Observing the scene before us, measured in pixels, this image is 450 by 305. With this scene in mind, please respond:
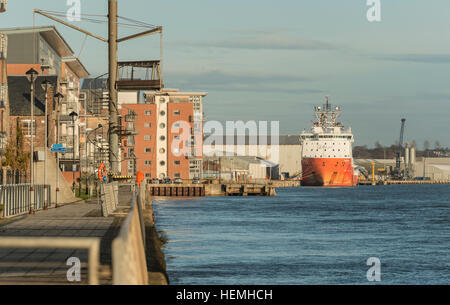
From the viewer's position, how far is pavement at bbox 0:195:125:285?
1352 centimetres

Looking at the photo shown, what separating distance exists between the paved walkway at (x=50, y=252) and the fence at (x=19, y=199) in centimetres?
100

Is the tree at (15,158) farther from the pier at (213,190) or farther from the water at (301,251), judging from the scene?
the pier at (213,190)

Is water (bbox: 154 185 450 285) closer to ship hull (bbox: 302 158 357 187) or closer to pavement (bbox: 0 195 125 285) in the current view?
pavement (bbox: 0 195 125 285)

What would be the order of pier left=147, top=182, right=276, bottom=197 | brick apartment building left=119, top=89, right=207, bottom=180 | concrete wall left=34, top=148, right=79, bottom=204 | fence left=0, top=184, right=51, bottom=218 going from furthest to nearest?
brick apartment building left=119, top=89, right=207, bottom=180 < pier left=147, top=182, right=276, bottom=197 < concrete wall left=34, top=148, right=79, bottom=204 < fence left=0, top=184, right=51, bottom=218

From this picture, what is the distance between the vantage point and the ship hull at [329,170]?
179m

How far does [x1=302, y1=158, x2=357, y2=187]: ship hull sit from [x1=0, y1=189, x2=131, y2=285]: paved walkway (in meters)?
150

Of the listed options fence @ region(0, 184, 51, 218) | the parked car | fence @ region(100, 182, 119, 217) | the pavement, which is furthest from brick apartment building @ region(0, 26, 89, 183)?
the pavement

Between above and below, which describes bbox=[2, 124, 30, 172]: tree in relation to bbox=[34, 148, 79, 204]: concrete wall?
above

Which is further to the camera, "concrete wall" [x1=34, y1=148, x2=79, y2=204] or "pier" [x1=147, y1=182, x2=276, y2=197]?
"pier" [x1=147, y1=182, x2=276, y2=197]

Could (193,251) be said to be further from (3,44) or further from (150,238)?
(3,44)

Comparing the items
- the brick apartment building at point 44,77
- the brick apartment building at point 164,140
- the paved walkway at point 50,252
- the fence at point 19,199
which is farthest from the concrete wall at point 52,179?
the brick apartment building at point 164,140
